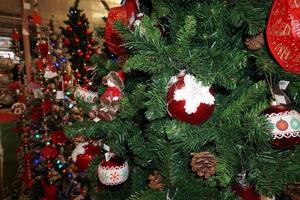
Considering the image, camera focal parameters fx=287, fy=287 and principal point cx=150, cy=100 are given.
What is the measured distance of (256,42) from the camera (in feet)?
2.06

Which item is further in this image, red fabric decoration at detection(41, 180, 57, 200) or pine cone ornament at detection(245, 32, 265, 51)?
red fabric decoration at detection(41, 180, 57, 200)

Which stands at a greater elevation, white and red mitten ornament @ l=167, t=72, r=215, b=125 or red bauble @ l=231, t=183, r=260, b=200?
white and red mitten ornament @ l=167, t=72, r=215, b=125

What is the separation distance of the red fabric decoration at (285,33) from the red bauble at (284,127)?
103 millimetres

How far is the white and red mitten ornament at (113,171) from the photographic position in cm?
82

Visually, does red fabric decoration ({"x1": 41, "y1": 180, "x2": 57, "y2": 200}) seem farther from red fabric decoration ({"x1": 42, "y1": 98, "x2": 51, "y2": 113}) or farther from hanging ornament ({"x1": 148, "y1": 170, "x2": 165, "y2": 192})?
hanging ornament ({"x1": 148, "y1": 170, "x2": 165, "y2": 192})

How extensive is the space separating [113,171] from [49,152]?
1.68m

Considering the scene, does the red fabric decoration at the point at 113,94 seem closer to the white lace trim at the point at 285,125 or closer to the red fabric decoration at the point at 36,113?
the white lace trim at the point at 285,125

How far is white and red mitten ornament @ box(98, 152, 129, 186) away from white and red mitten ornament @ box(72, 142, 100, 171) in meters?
0.21

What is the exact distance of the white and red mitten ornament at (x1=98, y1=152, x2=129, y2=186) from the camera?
0.82 meters

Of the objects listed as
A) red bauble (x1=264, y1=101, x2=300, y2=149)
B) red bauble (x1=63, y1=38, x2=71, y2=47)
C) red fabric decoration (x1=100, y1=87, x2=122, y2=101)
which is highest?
red bauble (x1=63, y1=38, x2=71, y2=47)

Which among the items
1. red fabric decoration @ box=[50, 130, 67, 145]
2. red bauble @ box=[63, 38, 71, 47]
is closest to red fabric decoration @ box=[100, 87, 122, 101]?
red fabric decoration @ box=[50, 130, 67, 145]

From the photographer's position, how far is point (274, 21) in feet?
1.90

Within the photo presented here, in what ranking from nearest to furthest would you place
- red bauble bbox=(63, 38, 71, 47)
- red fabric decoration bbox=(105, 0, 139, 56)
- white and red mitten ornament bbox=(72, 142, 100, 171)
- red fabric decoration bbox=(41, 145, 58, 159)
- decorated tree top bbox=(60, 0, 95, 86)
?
red fabric decoration bbox=(105, 0, 139, 56)
white and red mitten ornament bbox=(72, 142, 100, 171)
red fabric decoration bbox=(41, 145, 58, 159)
red bauble bbox=(63, 38, 71, 47)
decorated tree top bbox=(60, 0, 95, 86)

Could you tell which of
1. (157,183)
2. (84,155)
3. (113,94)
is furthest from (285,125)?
(84,155)
